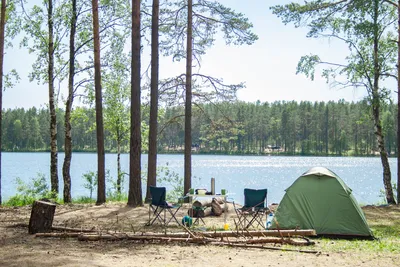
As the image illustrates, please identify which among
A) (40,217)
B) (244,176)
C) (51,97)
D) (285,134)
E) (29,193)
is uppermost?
(285,134)

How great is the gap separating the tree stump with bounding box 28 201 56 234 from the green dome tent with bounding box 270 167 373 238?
382cm

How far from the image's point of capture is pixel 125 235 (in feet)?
22.1

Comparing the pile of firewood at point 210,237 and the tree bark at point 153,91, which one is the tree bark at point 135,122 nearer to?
the tree bark at point 153,91

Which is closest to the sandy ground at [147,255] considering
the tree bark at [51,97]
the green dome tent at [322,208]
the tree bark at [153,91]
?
the green dome tent at [322,208]

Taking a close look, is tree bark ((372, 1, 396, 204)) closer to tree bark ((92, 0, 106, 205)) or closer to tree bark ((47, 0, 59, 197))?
tree bark ((92, 0, 106, 205))

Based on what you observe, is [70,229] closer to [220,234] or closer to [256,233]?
[220,234]

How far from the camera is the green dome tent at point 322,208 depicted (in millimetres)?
7609

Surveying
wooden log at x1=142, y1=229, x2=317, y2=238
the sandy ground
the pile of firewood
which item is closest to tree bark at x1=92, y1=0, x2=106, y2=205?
the sandy ground

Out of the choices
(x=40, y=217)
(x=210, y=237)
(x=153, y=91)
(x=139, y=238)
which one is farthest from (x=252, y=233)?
(x=153, y=91)

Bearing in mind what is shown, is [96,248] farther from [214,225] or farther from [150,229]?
[214,225]

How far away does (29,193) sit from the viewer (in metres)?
13.6

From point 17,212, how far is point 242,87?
703 centimetres

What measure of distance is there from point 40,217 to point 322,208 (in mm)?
4834

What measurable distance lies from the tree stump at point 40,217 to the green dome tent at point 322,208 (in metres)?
3.82
